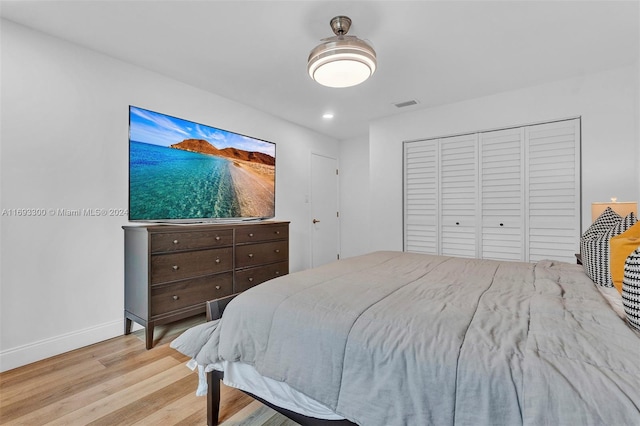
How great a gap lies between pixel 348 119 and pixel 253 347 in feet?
12.1

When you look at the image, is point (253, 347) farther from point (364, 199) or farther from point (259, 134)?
point (364, 199)

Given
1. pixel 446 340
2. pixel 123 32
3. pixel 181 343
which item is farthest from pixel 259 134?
pixel 446 340

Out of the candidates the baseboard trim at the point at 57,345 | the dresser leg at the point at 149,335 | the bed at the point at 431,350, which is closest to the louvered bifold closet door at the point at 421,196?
the bed at the point at 431,350

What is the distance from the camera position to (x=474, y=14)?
2092 mm

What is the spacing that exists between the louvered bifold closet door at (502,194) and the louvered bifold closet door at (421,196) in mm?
554

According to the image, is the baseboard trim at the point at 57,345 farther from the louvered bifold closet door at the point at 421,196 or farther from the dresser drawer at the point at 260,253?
the louvered bifold closet door at the point at 421,196

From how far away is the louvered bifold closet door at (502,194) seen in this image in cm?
340

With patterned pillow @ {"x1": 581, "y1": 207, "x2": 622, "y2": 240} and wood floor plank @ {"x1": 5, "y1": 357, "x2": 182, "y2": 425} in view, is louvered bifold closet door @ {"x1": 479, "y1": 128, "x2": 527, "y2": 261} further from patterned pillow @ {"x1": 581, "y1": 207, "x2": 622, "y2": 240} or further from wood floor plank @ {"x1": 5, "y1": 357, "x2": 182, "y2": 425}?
wood floor plank @ {"x1": 5, "y1": 357, "x2": 182, "y2": 425}

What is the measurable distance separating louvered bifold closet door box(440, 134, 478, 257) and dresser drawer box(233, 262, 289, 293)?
211cm

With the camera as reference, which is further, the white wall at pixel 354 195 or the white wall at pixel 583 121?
the white wall at pixel 354 195

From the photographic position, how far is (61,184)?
2365 millimetres

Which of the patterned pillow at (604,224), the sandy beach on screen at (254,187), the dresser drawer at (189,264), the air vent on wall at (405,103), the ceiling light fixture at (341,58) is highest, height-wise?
the air vent on wall at (405,103)

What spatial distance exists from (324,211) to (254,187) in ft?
5.41

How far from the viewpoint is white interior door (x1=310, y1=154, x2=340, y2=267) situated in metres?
4.94
